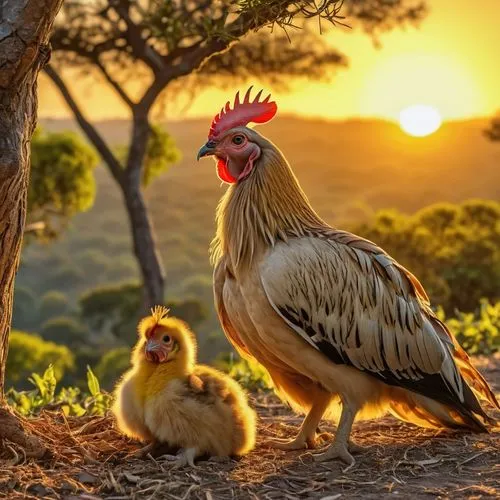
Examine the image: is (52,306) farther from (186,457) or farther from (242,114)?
(186,457)

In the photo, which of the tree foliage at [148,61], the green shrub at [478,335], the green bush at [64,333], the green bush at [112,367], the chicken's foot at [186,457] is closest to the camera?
the chicken's foot at [186,457]

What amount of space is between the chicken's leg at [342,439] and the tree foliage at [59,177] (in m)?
14.5

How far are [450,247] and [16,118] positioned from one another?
1768 cm

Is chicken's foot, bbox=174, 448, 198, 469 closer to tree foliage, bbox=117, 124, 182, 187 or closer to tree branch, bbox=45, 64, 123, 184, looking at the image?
tree branch, bbox=45, 64, 123, 184

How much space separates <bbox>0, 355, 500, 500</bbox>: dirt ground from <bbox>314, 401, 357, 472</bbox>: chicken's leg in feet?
0.19

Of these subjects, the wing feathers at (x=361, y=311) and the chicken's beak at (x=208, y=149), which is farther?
the chicken's beak at (x=208, y=149)

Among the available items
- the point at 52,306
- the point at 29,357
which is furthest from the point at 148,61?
the point at 52,306

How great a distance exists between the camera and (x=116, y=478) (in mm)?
4777

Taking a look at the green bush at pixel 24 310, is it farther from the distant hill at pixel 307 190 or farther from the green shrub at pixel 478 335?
the green shrub at pixel 478 335

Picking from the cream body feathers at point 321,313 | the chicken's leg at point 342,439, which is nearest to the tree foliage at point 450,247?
the cream body feathers at point 321,313

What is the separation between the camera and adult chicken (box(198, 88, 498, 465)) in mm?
5133

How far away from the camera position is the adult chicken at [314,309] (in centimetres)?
513

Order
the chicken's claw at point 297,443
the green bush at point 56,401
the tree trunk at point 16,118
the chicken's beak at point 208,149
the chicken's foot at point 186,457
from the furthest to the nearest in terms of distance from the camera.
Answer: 1. the green bush at point 56,401
2. the chicken's claw at point 297,443
3. the chicken's beak at point 208,149
4. the chicken's foot at point 186,457
5. the tree trunk at point 16,118

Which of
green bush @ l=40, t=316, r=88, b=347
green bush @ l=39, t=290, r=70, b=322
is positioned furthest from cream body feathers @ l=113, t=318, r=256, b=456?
green bush @ l=39, t=290, r=70, b=322
